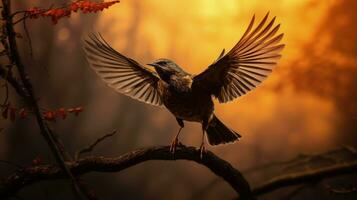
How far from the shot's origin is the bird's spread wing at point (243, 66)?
214 cm

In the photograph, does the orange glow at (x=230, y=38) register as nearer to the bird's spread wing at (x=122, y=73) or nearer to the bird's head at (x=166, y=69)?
the bird's spread wing at (x=122, y=73)

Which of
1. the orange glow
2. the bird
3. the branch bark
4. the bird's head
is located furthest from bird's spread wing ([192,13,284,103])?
the branch bark

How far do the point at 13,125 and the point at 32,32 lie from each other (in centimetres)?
71

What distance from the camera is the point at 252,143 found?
2902mm

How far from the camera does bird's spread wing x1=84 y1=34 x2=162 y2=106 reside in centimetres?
258

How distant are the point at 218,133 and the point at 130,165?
617mm

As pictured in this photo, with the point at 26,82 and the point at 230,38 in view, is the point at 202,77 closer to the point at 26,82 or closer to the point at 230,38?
the point at 230,38

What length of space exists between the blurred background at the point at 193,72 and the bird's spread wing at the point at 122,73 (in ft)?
1.03

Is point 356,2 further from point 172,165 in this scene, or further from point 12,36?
point 12,36

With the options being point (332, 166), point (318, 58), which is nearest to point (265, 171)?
point (332, 166)

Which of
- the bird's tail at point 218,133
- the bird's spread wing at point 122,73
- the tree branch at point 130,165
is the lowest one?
the tree branch at point 130,165

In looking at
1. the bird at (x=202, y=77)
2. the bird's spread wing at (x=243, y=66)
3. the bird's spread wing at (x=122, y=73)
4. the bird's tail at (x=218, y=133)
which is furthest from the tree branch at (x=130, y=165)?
the bird's spread wing at (x=122, y=73)

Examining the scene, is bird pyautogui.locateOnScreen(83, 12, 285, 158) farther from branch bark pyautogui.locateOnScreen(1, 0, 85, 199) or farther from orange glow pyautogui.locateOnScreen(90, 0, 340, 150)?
branch bark pyautogui.locateOnScreen(1, 0, 85, 199)

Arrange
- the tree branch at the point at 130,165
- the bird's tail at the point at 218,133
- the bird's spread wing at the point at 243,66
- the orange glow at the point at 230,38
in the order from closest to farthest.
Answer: the bird's spread wing at the point at 243,66 < the tree branch at the point at 130,165 < the bird's tail at the point at 218,133 < the orange glow at the point at 230,38
